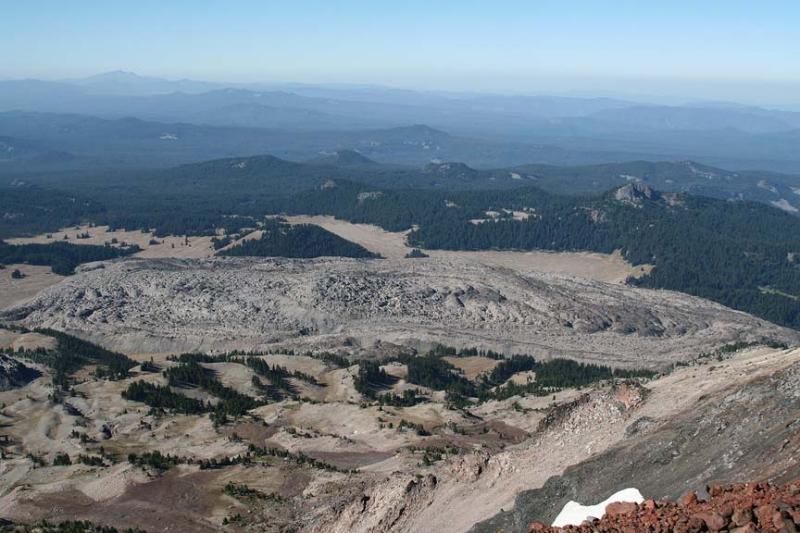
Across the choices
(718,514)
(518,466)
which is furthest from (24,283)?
(718,514)

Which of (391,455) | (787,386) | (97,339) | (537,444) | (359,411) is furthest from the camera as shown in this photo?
(97,339)

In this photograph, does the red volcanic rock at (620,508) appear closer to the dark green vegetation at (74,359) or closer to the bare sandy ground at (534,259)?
the dark green vegetation at (74,359)

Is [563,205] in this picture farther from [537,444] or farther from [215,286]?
[537,444]

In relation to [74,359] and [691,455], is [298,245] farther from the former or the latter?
[691,455]

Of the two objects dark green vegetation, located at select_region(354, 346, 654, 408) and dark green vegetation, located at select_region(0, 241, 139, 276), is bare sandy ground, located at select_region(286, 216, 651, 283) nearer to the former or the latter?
dark green vegetation, located at select_region(0, 241, 139, 276)

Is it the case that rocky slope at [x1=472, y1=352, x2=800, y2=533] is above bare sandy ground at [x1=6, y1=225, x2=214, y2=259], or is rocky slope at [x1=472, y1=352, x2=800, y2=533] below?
above

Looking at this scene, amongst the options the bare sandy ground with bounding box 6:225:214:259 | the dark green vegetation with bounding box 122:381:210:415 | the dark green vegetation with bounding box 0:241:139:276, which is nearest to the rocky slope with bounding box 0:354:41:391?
the dark green vegetation with bounding box 122:381:210:415

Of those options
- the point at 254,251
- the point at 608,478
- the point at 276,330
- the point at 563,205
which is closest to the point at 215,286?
the point at 276,330
